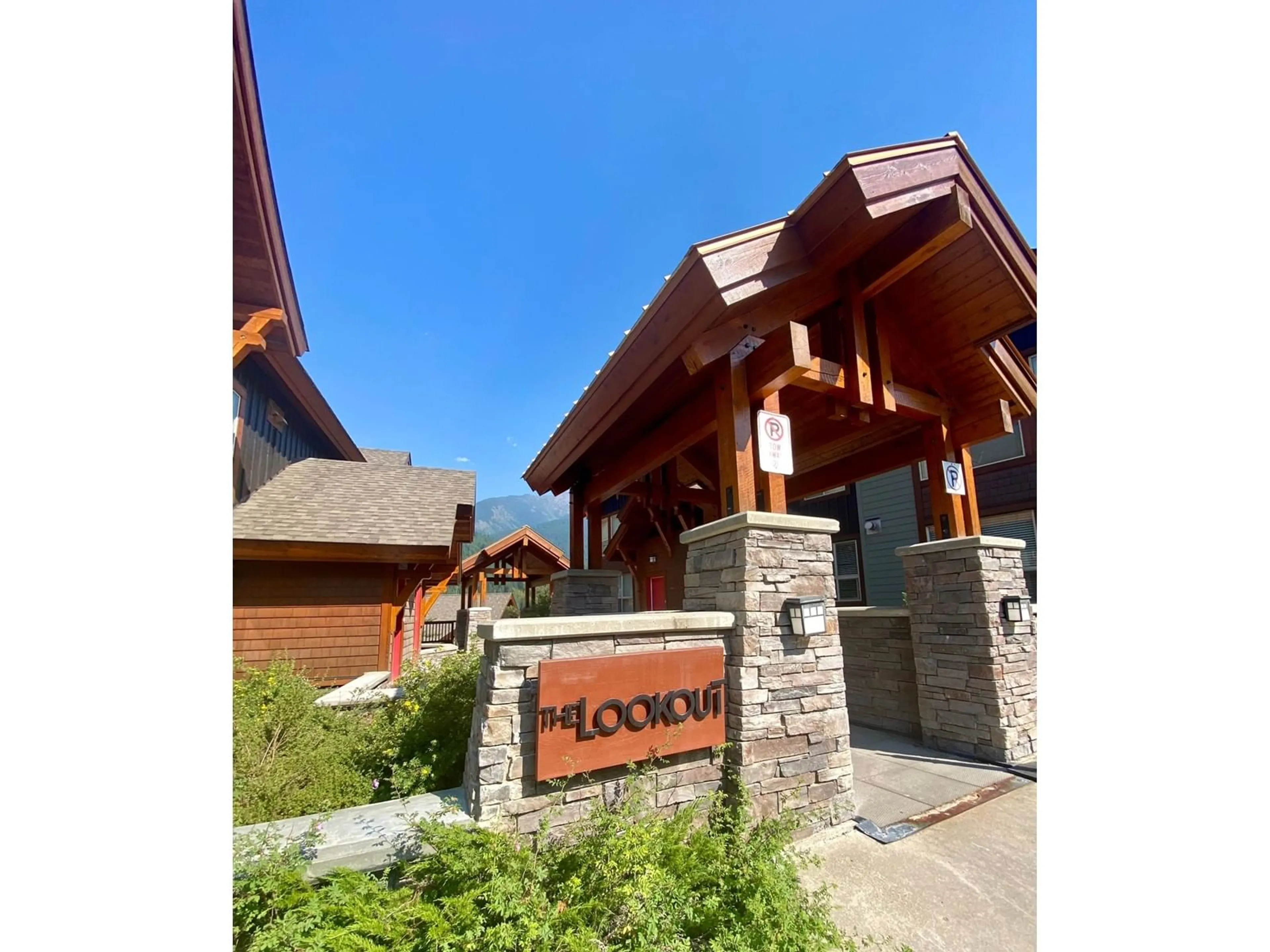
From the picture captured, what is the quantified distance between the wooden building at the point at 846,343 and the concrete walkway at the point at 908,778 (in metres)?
2.36

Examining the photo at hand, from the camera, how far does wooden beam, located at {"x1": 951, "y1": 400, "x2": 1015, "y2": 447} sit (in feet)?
17.7

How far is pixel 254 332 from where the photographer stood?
592 cm

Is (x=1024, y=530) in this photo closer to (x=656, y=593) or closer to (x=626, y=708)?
(x=656, y=593)

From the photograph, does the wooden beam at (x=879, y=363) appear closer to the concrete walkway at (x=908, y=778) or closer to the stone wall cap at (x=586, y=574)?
the concrete walkway at (x=908, y=778)

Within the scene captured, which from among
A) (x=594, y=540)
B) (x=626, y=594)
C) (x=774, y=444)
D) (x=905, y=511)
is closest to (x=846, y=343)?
(x=774, y=444)

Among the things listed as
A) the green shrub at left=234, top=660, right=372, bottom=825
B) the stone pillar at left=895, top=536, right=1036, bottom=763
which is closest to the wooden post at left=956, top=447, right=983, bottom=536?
the stone pillar at left=895, top=536, right=1036, bottom=763

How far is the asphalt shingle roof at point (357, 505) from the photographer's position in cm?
757

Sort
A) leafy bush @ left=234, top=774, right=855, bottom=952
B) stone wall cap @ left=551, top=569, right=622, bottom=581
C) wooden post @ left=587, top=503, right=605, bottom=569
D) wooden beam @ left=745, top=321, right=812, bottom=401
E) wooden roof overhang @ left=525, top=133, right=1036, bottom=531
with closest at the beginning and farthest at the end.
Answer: leafy bush @ left=234, top=774, right=855, bottom=952
wooden roof overhang @ left=525, top=133, right=1036, bottom=531
wooden beam @ left=745, top=321, right=812, bottom=401
stone wall cap @ left=551, top=569, right=622, bottom=581
wooden post @ left=587, top=503, right=605, bottom=569

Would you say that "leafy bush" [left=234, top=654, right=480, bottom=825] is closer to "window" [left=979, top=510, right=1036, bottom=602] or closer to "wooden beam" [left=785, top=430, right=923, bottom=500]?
"wooden beam" [left=785, top=430, right=923, bottom=500]

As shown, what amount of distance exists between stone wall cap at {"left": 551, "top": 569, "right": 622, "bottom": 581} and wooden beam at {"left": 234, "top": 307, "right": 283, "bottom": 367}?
4.96 meters
